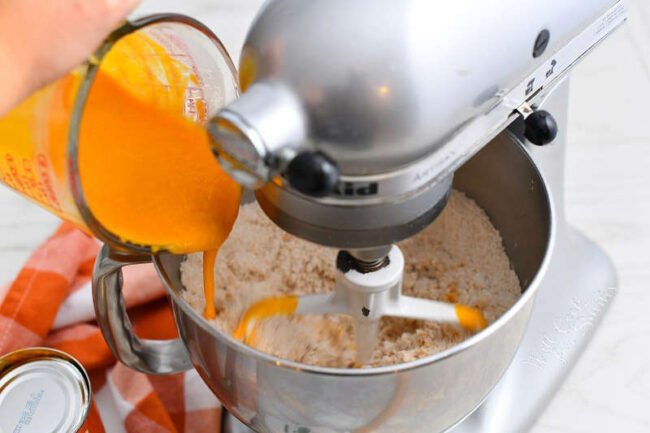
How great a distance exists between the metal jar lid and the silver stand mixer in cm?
24

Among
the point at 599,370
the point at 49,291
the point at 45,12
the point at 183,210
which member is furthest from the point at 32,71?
the point at 599,370

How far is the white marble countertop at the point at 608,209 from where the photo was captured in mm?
694

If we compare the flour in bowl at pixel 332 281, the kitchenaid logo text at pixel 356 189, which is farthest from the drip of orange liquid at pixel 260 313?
→ the kitchenaid logo text at pixel 356 189

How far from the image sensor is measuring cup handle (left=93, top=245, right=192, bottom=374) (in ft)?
1.80

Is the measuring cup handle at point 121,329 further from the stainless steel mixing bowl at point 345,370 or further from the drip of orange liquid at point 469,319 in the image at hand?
the drip of orange liquid at point 469,319

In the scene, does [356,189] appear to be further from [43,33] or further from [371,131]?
[43,33]

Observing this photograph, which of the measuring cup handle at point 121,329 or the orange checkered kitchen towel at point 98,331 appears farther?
the orange checkered kitchen towel at point 98,331

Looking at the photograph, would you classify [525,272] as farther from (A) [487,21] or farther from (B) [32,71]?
(B) [32,71]

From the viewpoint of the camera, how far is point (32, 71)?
397 millimetres

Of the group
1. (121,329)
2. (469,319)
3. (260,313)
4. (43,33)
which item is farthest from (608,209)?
(43,33)

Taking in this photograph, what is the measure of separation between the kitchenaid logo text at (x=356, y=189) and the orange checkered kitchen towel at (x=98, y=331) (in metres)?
0.35

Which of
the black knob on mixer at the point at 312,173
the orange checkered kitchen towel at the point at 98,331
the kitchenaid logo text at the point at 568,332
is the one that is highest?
the black knob on mixer at the point at 312,173

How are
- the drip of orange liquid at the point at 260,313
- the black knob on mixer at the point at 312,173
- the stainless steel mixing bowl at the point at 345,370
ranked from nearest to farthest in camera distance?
the black knob on mixer at the point at 312,173 → the stainless steel mixing bowl at the point at 345,370 → the drip of orange liquid at the point at 260,313

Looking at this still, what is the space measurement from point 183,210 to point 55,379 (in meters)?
0.19
